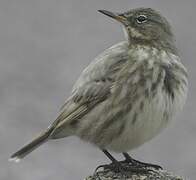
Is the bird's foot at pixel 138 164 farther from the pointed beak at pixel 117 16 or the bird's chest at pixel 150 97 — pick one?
the pointed beak at pixel 117 16

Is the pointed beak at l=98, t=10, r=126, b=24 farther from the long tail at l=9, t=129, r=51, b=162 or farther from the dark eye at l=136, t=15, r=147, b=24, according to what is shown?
the long tail at l=9, t=129, r=51, b=162

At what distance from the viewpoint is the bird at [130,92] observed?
608 inches

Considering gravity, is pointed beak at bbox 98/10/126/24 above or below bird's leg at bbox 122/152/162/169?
above

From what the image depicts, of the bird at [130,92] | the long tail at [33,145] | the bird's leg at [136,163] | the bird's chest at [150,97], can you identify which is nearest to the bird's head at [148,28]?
the bird at [130,92]

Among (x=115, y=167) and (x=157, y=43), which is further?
(x=157, y=43)

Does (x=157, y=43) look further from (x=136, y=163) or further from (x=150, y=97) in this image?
(x=136, y=163)

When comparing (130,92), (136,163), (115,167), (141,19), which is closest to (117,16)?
(141,19)

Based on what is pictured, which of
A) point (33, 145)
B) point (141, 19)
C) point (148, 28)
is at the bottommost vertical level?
point (33, 145)

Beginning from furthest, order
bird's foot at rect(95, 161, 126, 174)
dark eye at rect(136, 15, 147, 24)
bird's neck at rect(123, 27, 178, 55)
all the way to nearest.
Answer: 1. dark eye at rect(136, 15, 147, 24)
2. bird's neck at rect(123, 27, 178, 55)
3. bird's foot at rect(95, 161, 126, 174)

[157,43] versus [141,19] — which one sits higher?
[141,19]

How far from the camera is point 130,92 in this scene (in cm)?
1547

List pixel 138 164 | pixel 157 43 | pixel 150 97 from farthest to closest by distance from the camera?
1. pixel 157 43
2. pixel 138 164
3. pixel 150 97

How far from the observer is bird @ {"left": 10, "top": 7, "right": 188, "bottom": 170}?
15.4 metres

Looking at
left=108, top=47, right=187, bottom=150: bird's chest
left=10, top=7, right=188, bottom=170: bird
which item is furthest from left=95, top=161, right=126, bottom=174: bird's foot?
left=108, top=47, right=187, bottom=150: bird's chest
